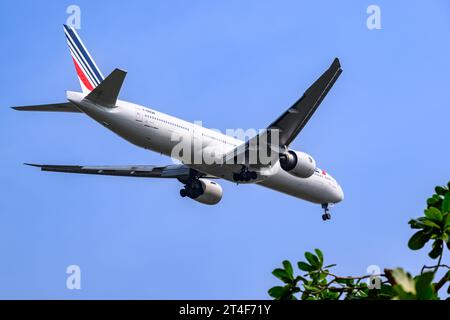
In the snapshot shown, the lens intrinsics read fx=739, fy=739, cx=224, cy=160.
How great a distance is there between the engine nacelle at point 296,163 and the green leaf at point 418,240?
1038 inches

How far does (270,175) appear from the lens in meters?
35.0

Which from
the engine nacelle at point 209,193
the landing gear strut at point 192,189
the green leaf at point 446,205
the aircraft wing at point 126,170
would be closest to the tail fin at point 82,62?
the aircraft wing at point 126,170

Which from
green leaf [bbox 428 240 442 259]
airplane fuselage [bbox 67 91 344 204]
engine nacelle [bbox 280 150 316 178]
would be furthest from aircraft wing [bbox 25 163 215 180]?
green leaf [bbox 428 240 442 259]

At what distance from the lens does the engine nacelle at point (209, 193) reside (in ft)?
126

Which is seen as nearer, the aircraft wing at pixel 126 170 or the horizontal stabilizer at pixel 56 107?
the horizontal stabilizer at pixel 56 107

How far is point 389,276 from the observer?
A: 5188 mm

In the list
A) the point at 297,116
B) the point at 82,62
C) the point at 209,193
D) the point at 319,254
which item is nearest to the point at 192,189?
the point at 209,193

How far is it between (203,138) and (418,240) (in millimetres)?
27959

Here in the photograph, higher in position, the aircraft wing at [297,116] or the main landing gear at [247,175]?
the aircraft wing at [297,116]

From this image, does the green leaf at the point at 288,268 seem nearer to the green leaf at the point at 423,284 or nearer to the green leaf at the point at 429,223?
the green leaf at the point at 429,223

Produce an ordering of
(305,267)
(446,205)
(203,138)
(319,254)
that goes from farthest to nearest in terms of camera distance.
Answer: (203,138)
(305,267)
(319,254)
(446,205)

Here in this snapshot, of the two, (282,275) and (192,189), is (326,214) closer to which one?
(192,189)
